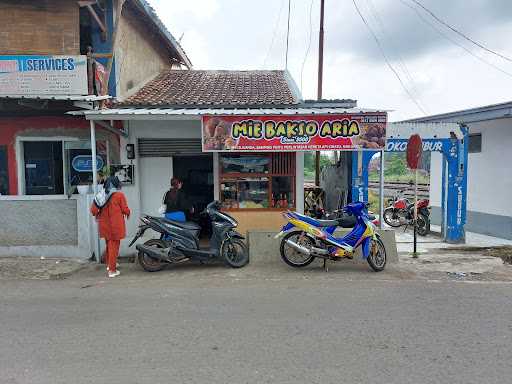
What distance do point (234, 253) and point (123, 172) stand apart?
347 centimetres

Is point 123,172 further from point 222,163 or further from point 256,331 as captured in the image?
point 256,331

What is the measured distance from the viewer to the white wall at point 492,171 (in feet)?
35.7

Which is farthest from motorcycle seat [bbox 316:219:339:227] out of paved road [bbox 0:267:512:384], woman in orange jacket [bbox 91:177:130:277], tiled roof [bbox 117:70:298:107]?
woman in orange jacket [bbox 91:177:130:277]

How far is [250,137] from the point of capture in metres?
7.80

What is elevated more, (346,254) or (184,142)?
(184,142)

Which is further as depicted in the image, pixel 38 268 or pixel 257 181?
pixel 257 181

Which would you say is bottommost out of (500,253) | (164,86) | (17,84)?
(500,253)

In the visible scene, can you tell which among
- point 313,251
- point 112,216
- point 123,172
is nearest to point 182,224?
point 112,216

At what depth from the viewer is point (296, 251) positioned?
23.2 ft

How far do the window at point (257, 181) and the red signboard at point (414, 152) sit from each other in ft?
8.36

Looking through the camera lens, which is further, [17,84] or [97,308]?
[17,84]

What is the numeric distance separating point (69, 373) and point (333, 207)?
9864mm

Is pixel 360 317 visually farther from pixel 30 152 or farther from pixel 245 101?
pixel 30 152

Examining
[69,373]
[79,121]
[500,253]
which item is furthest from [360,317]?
[79,121]
